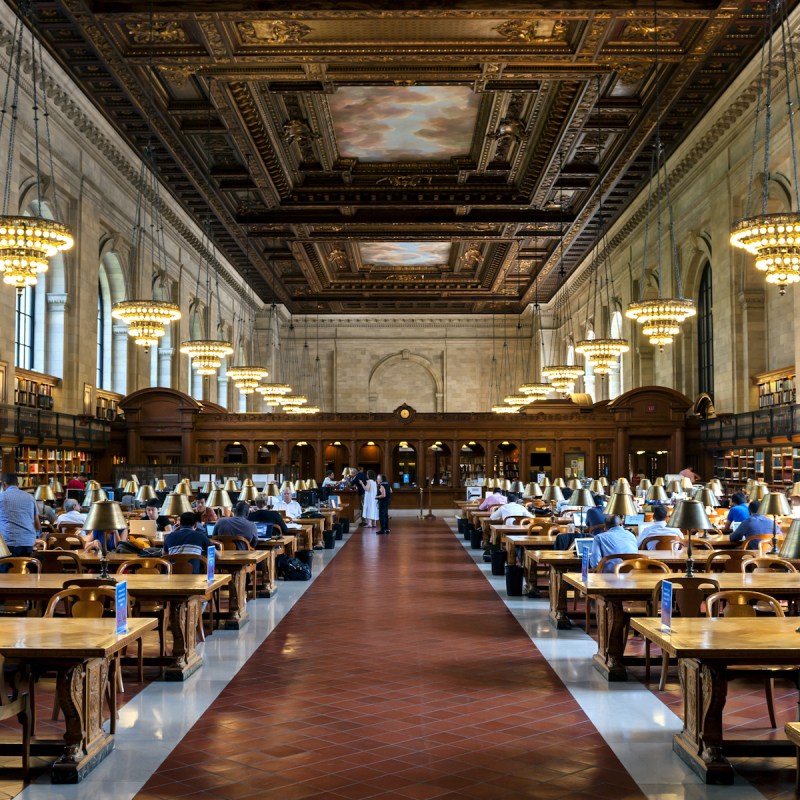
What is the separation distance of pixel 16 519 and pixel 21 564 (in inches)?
59.0

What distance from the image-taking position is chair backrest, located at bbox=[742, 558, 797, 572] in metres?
8.23

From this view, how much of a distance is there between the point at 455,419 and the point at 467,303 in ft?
40.8

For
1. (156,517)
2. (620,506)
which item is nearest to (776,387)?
(620,506)

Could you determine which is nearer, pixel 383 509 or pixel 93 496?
pixel 93 496

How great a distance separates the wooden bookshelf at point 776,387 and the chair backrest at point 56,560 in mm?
13987

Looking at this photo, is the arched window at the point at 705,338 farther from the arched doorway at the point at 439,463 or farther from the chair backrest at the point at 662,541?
the chair backrest at the point at 662,541

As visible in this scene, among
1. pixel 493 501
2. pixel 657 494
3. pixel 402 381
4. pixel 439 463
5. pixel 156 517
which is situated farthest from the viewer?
pixel 402 381

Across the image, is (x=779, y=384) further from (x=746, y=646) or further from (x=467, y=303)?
(x=467, y=303)

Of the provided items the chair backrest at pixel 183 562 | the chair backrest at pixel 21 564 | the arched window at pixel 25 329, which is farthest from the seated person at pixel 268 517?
the arched window at pixel 25 329

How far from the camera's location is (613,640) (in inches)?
286

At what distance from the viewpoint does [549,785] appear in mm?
4836

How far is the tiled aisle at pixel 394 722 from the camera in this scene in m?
4.87

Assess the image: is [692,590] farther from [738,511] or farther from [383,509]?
[383,509]

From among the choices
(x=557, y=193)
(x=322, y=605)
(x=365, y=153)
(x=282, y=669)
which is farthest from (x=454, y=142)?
(x=282, y=669)
